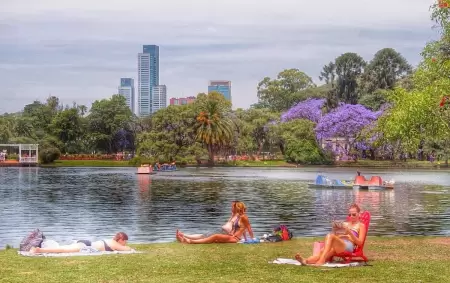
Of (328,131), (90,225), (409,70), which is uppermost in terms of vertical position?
(409,70)

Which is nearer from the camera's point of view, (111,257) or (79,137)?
(111,257)

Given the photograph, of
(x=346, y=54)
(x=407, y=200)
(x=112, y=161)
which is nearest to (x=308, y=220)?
(x=407, y=200)

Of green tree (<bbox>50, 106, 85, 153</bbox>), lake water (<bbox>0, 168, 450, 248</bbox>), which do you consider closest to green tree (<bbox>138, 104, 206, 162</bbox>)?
green tree (<bbox>50, 106, 85, 153</bbox>)

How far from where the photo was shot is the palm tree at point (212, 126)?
107 meters

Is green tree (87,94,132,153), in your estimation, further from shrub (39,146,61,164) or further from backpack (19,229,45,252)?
backpack (19,229,45,252)

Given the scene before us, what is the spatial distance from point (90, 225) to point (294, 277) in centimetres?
1779

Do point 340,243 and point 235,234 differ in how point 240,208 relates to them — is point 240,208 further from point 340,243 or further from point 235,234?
point 340,243

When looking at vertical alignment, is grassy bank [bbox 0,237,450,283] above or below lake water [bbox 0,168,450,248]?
above

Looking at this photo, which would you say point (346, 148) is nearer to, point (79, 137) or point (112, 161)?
point (112, 161)

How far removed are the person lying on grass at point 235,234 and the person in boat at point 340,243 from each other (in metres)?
4.91

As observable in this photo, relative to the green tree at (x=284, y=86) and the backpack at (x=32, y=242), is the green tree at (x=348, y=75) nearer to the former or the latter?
the green tree at (x=284, y=86)

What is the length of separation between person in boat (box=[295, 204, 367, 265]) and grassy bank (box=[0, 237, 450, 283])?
0.41 m

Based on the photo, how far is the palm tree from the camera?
351 ft

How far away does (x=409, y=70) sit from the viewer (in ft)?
400
